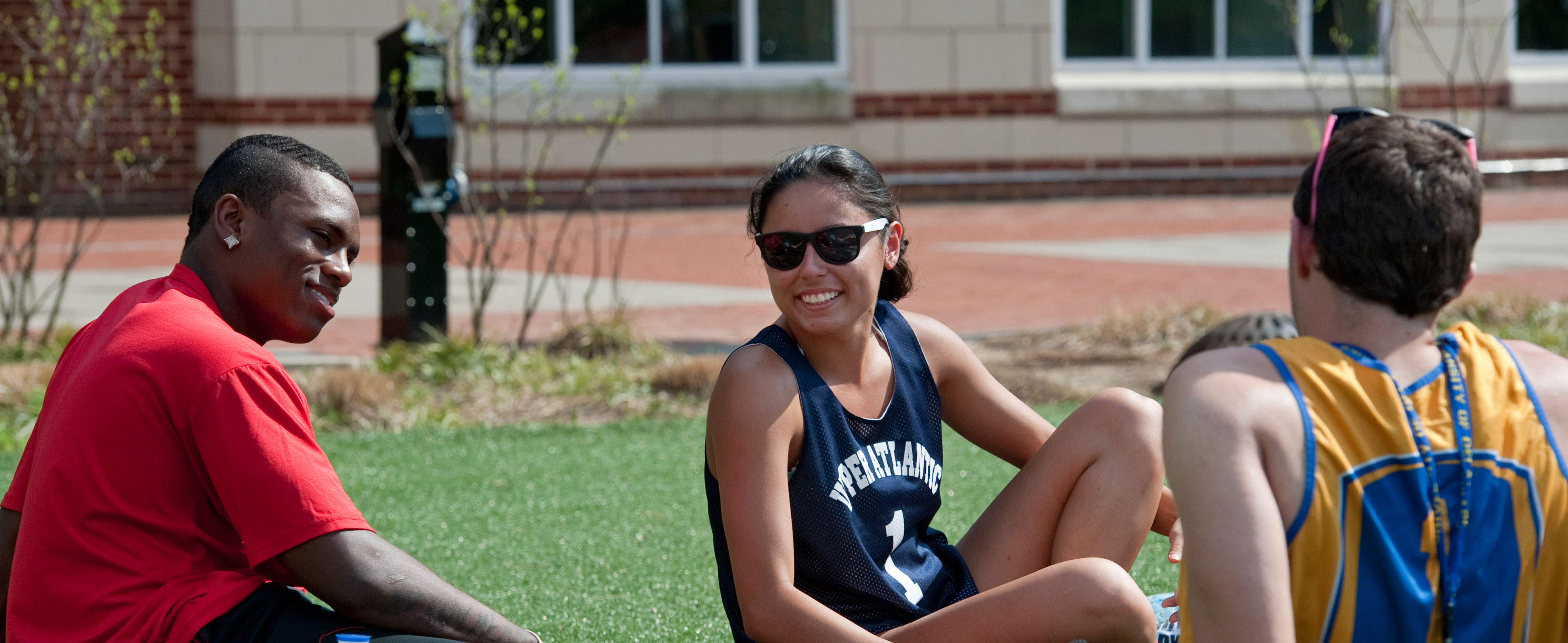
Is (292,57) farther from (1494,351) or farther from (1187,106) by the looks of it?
(1494,351)

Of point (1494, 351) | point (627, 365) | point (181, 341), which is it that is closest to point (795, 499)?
point (181, 341)

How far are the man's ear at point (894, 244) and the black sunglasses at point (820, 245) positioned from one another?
0.12 meters

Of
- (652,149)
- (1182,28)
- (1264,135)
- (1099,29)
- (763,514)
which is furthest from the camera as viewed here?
(1182,28)

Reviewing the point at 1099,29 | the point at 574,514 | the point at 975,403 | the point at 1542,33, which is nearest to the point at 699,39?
the point at 1099,29

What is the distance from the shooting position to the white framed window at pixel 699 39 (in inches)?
647

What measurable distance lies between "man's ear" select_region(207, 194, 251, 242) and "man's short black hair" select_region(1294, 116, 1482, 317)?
155 centimetres

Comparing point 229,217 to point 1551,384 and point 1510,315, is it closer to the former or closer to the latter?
point 1551,384

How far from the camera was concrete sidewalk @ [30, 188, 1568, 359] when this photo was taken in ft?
29.5

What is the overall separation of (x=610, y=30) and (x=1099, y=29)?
5584 millimetres

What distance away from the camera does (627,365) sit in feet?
24.0

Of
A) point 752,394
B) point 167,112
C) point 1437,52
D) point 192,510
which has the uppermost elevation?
point 1437,52

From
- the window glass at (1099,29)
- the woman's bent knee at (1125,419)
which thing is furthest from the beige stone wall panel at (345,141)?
the woman's bent knee at (1125,419)

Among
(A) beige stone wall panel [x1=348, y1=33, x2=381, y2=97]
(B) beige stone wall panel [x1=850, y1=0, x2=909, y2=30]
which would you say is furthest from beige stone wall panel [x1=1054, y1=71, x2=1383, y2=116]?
(A) beige stone wall panel [x1=348, y1=33, x2=381, y2=97]

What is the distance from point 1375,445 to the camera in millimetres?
1647
